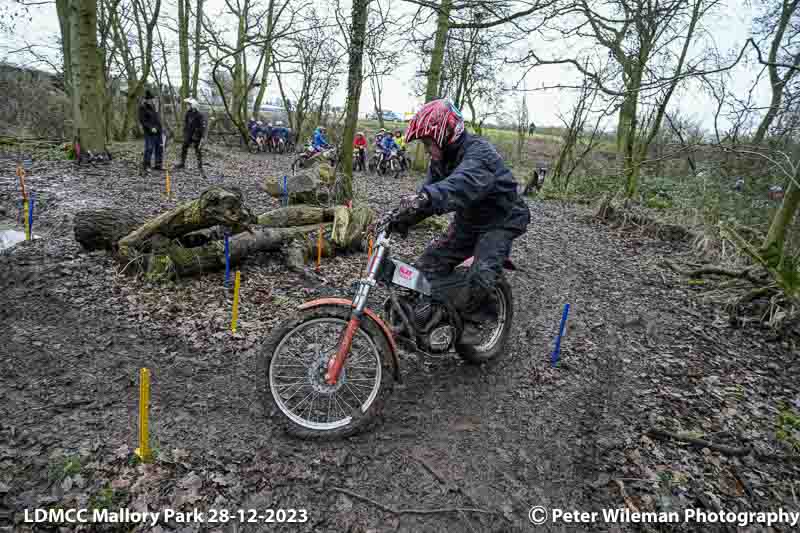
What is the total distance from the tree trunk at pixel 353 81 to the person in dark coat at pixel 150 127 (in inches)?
220

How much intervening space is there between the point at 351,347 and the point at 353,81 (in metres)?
6.40

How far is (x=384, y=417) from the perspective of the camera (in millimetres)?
3191

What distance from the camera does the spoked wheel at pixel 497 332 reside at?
3.96 metres

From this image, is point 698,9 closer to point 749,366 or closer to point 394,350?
point 749,366

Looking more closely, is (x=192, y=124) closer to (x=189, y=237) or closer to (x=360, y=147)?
(x=189, y=237)

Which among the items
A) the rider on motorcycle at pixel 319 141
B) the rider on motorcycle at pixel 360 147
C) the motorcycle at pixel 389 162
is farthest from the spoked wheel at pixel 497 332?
the rider on motorcycle at pixel 360 147

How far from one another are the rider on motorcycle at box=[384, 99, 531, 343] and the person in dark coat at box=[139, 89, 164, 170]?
10.1 meters

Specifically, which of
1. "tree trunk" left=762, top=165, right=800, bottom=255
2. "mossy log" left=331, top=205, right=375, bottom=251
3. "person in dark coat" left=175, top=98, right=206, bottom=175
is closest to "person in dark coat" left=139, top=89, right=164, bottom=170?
"person in dark coat" left=175, top=98, right=206, bottom=175

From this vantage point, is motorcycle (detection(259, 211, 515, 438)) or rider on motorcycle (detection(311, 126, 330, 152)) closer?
motorcycle (detection(259, 211, 515, 438))

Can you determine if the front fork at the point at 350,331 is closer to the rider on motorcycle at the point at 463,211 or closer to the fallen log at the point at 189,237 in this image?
the rider on motorcycle at the point at 463,211

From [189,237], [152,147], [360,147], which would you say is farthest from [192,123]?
[360,147]

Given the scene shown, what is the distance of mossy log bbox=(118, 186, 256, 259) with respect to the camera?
4984 mm

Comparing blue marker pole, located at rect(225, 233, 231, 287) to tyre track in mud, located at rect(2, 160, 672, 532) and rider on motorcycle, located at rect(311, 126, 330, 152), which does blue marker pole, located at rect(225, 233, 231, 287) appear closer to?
tyre track in mud, located at rect(2, 160, 672, 532)

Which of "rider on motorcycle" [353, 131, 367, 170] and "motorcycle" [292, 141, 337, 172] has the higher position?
"rider on motorcycle" [353, 131, 367, 170]
